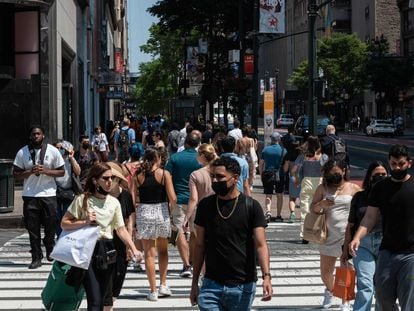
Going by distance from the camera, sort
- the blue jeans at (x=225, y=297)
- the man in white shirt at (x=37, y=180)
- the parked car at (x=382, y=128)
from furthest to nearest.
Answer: the parked car at (x=382, y=128) < the man in white shirt at (x=37, y=180) < the blue jeans at (x=225, y=297)

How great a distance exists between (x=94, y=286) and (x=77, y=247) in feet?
1.33

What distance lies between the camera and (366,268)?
8008 mm

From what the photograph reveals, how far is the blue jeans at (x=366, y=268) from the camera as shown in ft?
26.0

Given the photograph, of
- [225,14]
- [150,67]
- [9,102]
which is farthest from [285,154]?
[150,67]

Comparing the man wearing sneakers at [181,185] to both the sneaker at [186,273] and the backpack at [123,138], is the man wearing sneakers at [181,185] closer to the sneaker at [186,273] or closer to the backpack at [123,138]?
the sneaker at [186,273]

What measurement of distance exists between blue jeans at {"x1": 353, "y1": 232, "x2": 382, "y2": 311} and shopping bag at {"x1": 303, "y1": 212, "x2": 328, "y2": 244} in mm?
1142

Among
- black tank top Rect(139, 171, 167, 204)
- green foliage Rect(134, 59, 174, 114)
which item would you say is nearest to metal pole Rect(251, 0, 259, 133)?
black tank top Rect(139, 171, 167, 204)

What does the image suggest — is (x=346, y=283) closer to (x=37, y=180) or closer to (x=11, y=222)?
(x=37, y=180)

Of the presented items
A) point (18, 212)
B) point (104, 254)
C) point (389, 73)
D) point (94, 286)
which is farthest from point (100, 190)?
point (389, 73)

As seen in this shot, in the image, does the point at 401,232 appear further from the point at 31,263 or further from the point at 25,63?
the point at 25,63

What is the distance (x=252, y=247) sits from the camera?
20.6 ft

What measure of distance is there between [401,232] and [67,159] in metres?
6.96

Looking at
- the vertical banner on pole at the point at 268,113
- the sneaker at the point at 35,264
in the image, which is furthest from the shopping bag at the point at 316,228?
the vertical banner on pole at the point at 268,113

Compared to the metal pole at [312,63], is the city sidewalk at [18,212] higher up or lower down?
lower down
